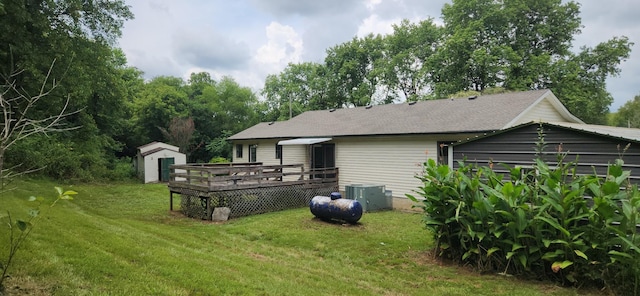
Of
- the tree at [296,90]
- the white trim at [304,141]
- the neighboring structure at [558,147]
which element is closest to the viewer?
the neighboring structure at [558,147]

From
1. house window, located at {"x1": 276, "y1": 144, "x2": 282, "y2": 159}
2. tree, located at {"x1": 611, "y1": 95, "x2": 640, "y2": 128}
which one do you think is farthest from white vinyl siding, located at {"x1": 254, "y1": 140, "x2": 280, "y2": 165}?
tree, located at {"x1": 611, "y1": 95, "x2": 640, "y2": 128}

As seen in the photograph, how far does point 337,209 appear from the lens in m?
9.88

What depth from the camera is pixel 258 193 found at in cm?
1233

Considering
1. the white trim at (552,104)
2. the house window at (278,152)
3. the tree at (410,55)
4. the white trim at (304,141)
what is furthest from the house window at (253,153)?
the tree at (410,55)

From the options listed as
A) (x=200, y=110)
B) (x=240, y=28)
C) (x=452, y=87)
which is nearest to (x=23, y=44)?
(x=240, y=28)

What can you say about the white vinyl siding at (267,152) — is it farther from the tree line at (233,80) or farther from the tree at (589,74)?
the tree at (589,74)

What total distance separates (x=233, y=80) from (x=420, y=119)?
34933mm

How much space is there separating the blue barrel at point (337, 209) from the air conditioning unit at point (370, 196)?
2.15m

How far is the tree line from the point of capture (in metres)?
13.1

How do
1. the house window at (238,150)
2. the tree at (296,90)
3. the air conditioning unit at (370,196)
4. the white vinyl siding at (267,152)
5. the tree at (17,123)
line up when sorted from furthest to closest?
the tree at (296,90) < the house window at (238,150) < the white vinyl siding at (267,152) < the air conditioning unit at (370,196) < the tree at (17,123)

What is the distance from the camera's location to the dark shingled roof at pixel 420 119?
1247cm

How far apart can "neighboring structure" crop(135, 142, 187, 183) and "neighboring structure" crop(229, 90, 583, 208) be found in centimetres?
753

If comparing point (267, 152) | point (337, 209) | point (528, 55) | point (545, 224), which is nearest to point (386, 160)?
point (337, 209)

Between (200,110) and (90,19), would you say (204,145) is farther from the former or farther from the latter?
(90,19)
